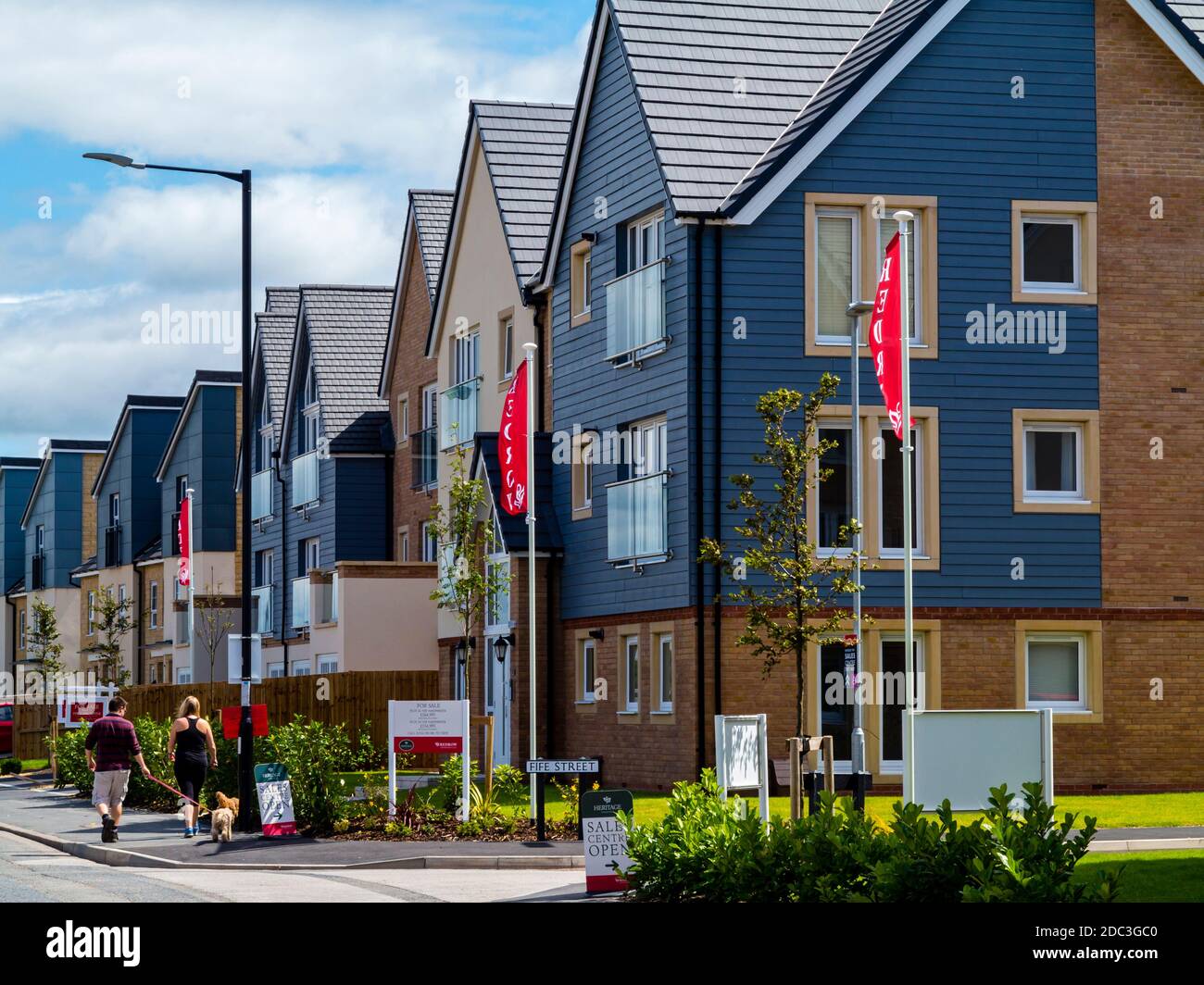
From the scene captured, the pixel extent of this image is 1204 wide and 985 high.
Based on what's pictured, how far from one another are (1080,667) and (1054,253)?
6211 mm

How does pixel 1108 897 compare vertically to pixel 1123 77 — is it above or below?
below

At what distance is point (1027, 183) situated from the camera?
29.3m

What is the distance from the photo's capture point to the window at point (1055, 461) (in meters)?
29.0

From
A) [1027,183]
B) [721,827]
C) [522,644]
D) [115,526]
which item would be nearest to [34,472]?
[115,526]

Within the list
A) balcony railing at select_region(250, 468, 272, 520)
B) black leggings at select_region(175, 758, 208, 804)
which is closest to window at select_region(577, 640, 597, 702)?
black leggings at select_region(175, 758, 208, 804)

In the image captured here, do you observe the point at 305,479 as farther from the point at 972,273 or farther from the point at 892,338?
the point at 892,338

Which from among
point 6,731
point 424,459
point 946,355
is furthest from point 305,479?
point 946,355

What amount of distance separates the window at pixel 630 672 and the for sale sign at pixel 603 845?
14478 mm

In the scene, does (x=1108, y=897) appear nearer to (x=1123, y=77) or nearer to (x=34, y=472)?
(x=1123, y=77)

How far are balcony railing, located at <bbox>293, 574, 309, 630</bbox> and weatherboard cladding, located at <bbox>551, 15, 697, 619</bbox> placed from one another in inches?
593

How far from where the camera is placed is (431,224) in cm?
4559

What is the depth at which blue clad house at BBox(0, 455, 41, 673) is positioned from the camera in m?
88.4

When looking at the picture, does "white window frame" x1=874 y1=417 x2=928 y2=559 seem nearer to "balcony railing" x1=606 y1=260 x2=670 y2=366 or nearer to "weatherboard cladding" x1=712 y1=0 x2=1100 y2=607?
"weatherboard cladding" x1=712 y1=0 x2=1100 y2=607
